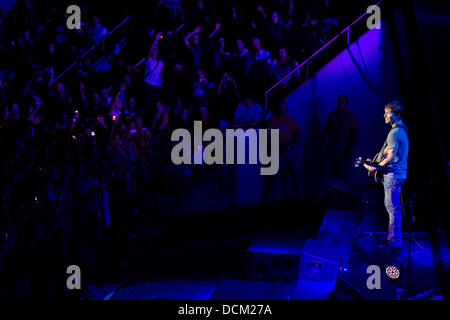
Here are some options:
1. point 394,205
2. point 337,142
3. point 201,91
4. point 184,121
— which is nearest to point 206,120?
point 184,121

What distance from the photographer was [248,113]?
6.91m

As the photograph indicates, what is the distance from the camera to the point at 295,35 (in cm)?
736

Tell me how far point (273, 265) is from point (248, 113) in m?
3.14

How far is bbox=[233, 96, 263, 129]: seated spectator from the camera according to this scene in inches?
269

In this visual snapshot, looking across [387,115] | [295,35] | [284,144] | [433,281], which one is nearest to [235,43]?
[295,35]

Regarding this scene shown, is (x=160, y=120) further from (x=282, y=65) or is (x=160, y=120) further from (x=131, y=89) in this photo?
(x=282, y=65)

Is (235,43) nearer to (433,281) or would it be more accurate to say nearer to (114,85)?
(114,85)

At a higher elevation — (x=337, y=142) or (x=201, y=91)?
(x=201, y=91)

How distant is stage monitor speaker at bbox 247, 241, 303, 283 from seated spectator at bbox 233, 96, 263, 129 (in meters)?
2.84

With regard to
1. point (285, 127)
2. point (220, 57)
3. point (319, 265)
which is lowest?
point (319, 265)

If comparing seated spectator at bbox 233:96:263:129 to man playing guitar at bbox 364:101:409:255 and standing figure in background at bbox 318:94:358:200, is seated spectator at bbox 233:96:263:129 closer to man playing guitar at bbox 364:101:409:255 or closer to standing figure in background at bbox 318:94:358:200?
standing figure in background at bbox 318:94:358:200

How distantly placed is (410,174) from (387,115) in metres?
1.69

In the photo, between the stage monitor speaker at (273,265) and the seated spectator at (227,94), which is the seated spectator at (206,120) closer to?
the seated spectator at (227,94)
